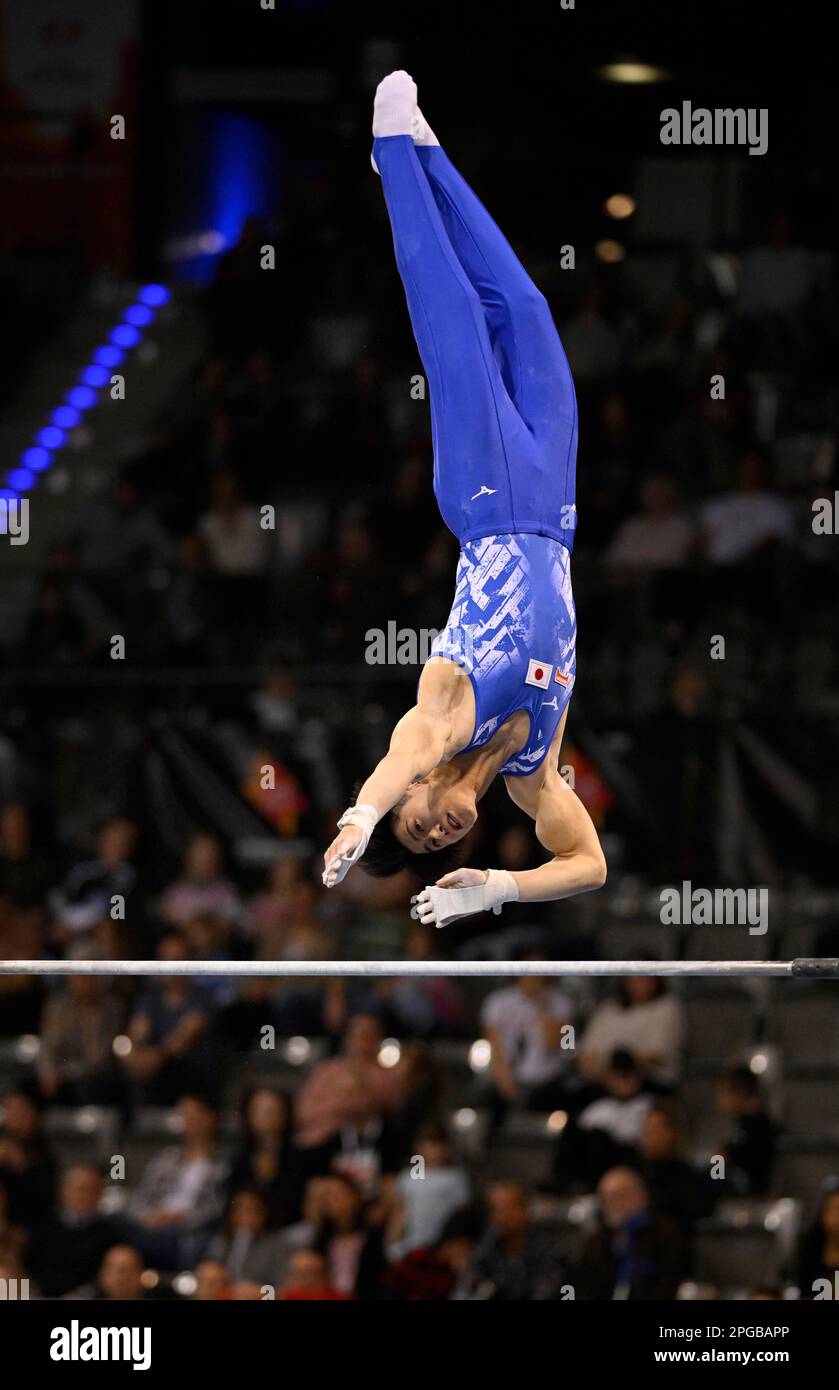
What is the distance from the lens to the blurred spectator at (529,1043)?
938 cm

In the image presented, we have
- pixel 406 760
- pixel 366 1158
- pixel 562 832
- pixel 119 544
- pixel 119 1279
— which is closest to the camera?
pixel 406 760

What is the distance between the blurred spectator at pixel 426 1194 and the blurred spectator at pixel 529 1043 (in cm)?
51

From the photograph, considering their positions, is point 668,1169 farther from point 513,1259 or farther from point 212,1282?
point 212,1282

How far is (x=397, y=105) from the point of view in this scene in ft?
22.4

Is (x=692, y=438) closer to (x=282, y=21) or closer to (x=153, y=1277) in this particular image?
(x=282, y=21)

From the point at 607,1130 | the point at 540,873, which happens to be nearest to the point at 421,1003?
the point at 607,1130

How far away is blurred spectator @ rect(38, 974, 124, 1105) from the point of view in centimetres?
972

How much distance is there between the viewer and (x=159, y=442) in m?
11.7

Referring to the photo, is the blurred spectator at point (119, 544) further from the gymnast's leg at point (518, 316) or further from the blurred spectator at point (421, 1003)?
the gymnast's leg at point (518, 316)

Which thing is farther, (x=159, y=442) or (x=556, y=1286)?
(x=159, y=442)

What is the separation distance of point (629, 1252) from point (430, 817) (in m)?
3.05

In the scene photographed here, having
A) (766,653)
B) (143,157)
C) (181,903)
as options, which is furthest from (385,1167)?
(143,157)

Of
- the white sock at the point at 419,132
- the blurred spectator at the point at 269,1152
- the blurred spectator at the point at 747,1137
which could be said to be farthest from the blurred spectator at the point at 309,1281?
the white sock at the point at 419,132

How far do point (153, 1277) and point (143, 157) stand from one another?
20.3 ft
